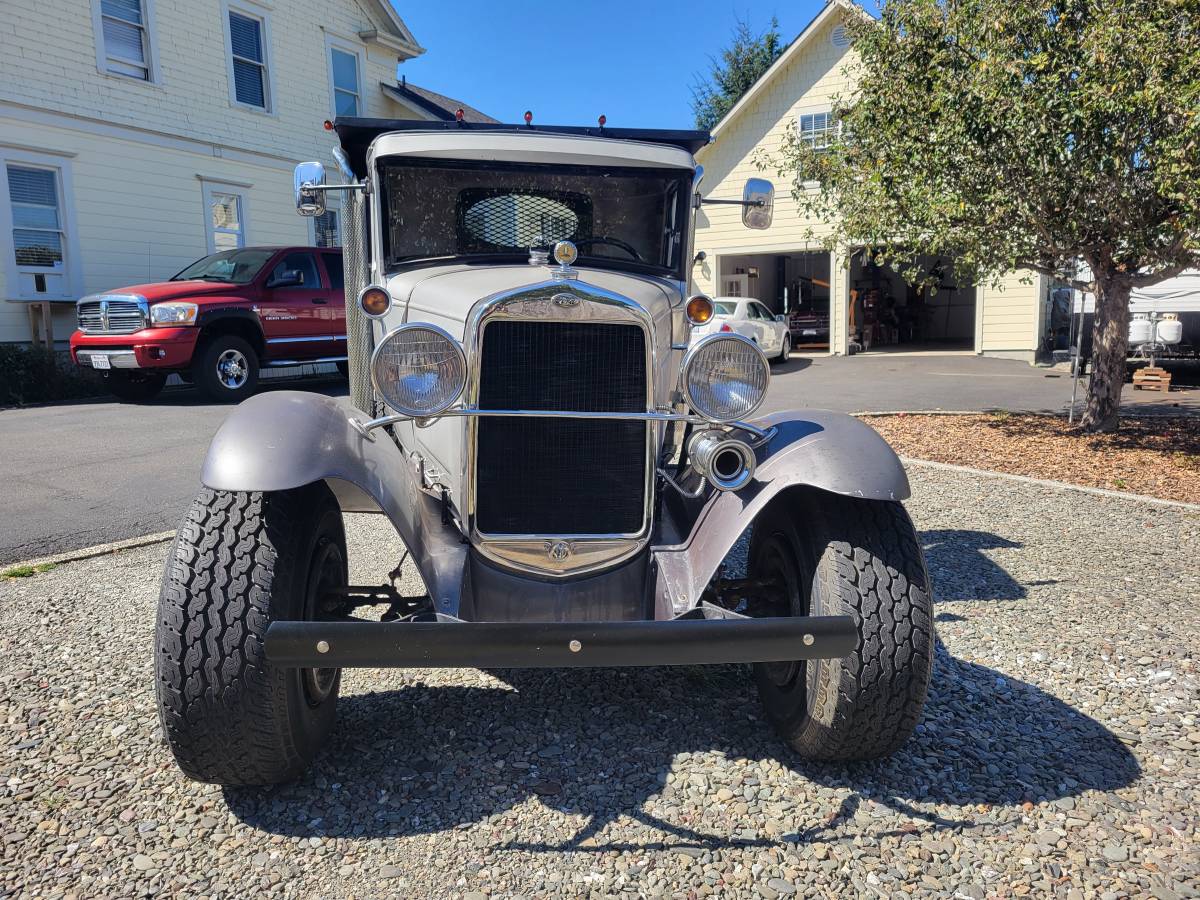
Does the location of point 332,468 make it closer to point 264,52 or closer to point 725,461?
point 725,461

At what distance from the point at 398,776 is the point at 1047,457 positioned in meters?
7.34

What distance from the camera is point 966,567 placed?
505 cm

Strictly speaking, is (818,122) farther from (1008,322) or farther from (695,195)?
(695,195)

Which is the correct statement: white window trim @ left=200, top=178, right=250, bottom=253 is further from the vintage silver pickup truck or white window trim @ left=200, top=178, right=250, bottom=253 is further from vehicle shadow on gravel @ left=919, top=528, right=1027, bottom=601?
vehicle shadow on gravel @ left=919, top=528, right=1027, bottom=601

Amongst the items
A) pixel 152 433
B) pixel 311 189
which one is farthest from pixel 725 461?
pixel 152 433

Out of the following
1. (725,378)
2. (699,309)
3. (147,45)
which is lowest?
(725,378)

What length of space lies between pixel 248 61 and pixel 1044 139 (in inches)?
588

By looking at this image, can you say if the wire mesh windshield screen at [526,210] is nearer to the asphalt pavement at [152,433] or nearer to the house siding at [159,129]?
the asphalt pavement at [152,433]

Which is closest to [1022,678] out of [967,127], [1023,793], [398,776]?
[1023,793]

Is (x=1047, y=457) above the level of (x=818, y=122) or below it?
below

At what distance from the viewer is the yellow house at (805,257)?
19.8 meters

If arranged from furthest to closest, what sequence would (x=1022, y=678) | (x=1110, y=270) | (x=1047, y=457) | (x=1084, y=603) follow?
(x=1110, y=270), (x=1047, y=457), (x=1084, y=603), (x=1022, y=678)

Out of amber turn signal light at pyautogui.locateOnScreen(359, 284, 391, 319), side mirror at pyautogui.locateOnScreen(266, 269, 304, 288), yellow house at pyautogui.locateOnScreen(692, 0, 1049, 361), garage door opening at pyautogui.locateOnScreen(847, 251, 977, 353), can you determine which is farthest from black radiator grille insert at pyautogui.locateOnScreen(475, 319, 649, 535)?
garage door opening at pyautogui.locateOnScreen(847, 251, 977, 353)

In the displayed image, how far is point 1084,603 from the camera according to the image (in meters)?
4.44
